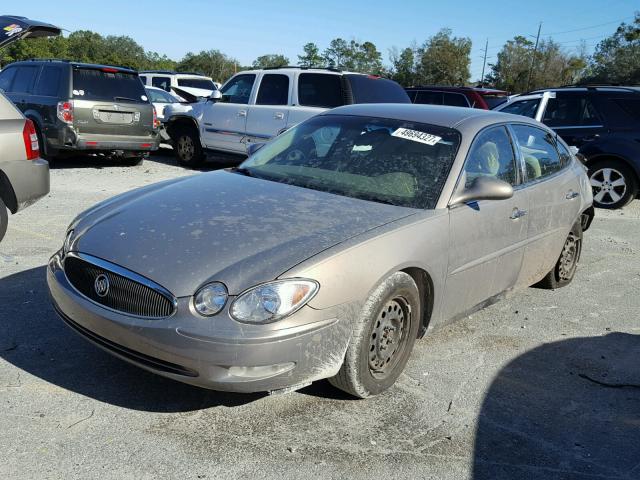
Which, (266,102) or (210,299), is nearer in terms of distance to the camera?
(210,299)

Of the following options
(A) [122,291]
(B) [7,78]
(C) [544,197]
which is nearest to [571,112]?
(C) [544,197]

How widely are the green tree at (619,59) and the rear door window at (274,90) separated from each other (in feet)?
136

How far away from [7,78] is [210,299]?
10.6 meters

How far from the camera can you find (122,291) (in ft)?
10.4

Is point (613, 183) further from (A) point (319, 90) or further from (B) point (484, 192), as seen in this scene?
(B) point (484, 192)

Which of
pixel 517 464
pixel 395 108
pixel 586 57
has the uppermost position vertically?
pixel 586 57

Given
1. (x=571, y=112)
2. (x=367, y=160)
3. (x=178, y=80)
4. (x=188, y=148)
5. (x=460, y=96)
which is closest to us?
(x=367, y=160)

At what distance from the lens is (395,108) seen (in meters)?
4.91

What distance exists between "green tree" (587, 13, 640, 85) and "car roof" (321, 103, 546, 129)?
46.2 m

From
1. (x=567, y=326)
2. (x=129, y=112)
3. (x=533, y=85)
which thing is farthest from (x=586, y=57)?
(x=567, y=326)

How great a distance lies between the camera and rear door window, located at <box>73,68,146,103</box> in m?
10.8

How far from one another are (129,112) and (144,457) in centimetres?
937

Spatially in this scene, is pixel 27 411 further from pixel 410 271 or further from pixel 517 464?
pixel 517 464

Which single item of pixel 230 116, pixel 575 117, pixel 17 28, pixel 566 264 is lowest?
pixel 566 264
